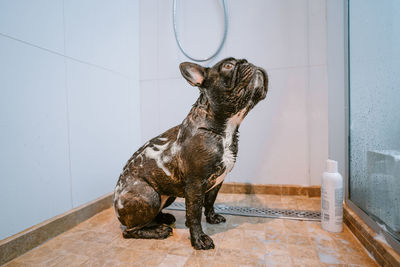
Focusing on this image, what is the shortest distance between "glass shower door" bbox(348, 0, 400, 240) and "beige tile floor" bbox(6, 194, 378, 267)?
208mm

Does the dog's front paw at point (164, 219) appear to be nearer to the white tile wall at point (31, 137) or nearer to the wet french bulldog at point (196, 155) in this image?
the wet french bulldog at point (196, 155)

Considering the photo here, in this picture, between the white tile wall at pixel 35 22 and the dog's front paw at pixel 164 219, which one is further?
the dog's front paw at pixel 164 219

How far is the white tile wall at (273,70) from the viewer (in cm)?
136

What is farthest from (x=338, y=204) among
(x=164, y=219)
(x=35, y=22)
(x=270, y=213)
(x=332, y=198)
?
(x=35, y=22)

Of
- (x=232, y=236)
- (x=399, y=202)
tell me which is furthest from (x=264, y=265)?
(x=399, y=202)

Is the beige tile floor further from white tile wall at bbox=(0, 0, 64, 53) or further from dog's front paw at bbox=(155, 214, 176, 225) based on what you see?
white tile wall at bbox=(0, 0, 64, 53)

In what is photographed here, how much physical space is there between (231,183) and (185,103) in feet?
2.36

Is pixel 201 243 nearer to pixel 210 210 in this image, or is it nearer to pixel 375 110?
pixel 210 210

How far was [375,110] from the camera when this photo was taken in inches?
31.2

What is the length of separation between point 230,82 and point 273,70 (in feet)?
2.75

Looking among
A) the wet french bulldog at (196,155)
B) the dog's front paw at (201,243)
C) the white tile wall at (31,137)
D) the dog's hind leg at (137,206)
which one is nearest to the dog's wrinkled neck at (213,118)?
the wet french bulldog at (196,155)

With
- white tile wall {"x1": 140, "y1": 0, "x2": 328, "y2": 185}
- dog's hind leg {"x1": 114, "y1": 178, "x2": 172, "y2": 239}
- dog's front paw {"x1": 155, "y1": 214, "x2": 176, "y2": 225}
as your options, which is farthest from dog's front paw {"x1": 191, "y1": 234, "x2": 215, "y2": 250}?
white tile wall {"x1": 140, "y1": 0, "x2": 328, "y2": 185}

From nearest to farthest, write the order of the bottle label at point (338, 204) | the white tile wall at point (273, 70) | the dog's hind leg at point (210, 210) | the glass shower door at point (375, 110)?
the glass shower door at point (375, 110)
the bottle label at point (338, 204)
the dog's hind leg at point (210, 210)
the white tile wall at point (273, 70)

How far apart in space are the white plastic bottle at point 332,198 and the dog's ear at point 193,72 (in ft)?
2.32
